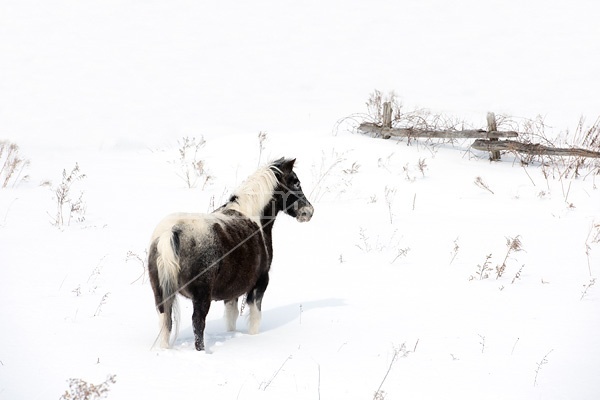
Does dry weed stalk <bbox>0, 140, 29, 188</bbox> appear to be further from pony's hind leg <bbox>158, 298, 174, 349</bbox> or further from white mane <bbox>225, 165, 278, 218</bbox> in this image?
pony's hind leg <bbox>158, 298, 174, 349</bbox>

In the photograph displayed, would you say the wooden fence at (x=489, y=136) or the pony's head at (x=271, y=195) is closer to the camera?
the pony's head at (x=271, y=195)

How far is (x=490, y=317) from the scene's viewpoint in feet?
21.9

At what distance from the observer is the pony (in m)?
5.13

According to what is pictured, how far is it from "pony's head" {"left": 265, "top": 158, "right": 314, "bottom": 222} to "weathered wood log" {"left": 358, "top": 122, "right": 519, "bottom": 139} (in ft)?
25.5

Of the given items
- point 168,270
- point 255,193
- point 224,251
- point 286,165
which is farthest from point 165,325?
point 286,165

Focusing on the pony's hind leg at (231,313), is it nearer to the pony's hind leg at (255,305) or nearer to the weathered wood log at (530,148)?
the pony's hind leg at (255,305)

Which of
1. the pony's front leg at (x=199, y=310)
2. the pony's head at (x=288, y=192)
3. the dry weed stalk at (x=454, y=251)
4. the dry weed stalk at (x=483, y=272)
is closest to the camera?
the pony's front leg at (x=199, y=310)

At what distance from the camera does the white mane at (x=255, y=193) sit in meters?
6.11

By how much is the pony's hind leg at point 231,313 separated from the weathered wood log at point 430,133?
880 cm

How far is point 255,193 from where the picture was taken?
616cm

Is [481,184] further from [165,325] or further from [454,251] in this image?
[165,325]

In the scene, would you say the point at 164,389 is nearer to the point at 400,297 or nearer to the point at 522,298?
the point at 400,297

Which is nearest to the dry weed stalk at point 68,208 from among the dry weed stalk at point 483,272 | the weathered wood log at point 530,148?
the dry weed stalk at point 483,272

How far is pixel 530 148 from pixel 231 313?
904cm
